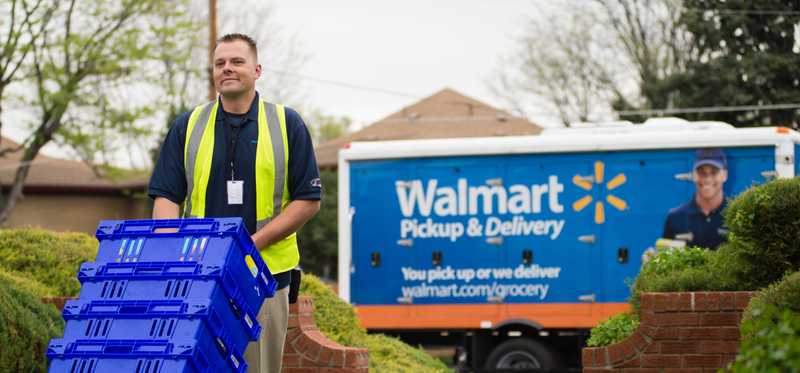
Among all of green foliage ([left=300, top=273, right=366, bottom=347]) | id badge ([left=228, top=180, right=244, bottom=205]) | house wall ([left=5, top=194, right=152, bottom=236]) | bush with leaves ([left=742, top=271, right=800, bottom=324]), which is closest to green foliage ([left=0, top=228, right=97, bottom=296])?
green foliage ([left=300, top=273, right=366, bottom=347])

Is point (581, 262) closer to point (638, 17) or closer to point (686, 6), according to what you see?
point (686, 6)

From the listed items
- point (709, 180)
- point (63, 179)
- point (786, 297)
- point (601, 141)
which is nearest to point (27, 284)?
point (786, 297)

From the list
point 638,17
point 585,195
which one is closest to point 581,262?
point 585,195

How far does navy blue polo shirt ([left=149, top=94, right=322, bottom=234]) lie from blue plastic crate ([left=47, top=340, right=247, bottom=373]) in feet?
2.46

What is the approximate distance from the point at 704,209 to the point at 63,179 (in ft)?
110

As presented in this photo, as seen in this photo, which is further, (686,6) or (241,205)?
(686,6)

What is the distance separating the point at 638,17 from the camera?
40.3 m

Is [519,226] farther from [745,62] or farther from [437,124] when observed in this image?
[437,124]

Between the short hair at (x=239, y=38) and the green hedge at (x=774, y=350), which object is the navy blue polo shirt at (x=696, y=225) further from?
the green hedge at (x=774, y=350)

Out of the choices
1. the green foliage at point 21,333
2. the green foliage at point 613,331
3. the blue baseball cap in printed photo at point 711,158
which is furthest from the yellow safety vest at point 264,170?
the blue baseball cap in printed photo at point 711,158

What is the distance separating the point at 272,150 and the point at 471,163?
10470 millimetres

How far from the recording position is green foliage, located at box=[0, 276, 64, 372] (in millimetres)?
6887

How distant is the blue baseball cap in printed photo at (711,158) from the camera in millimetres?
15305

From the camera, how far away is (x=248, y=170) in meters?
5.56
